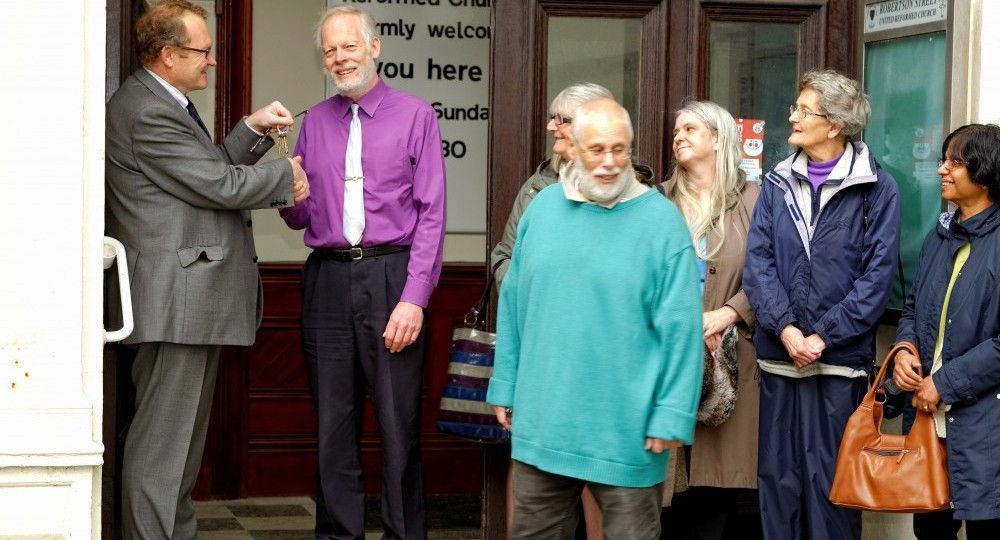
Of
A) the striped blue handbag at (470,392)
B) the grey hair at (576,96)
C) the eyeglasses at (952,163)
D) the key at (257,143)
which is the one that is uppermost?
the grey hair at (576,96)

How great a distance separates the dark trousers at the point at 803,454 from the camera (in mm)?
5520

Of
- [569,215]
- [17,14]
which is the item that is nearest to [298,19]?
[17,14]

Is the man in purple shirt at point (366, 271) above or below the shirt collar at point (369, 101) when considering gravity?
below

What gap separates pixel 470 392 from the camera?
5.70 metres

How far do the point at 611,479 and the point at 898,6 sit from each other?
2689mm

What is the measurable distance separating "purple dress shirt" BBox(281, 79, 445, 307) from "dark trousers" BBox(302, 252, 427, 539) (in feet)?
0.35

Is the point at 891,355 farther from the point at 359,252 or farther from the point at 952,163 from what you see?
the point at 359,252

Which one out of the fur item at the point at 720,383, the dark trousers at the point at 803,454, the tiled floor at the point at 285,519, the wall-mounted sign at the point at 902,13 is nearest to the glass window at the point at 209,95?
the tiled floor at the point at 285,519

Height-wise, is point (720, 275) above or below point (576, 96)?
below

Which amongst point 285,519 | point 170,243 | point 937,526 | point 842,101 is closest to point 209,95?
point 285,519

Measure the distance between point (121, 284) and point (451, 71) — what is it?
3396mm

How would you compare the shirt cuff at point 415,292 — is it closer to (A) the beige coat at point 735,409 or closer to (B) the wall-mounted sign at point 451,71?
(A) the beige coat at point 735,409

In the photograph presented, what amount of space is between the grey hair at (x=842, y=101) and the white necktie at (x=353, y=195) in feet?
5.62

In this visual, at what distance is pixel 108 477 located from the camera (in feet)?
18.0
